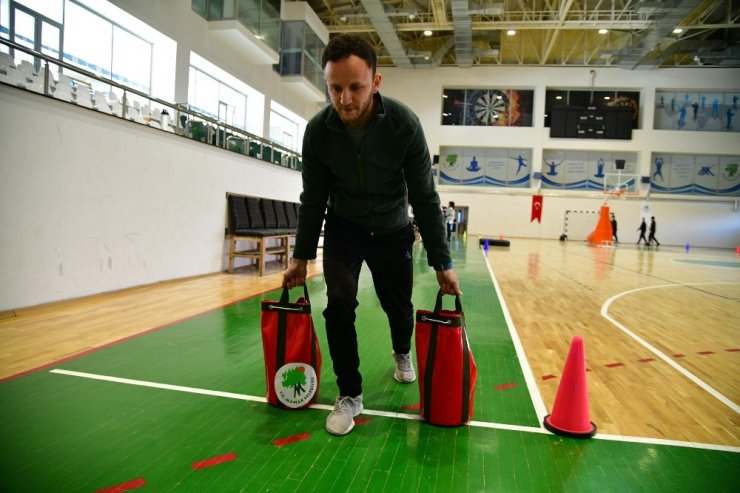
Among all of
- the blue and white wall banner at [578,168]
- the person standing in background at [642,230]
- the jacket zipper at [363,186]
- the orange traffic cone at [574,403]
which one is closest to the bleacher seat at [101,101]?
the jacket zipper at [363,186]

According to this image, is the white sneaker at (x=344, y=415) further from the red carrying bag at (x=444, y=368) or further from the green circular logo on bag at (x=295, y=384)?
the red carrying bag at (x=444, y=368)

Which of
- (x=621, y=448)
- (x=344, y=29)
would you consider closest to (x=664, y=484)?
(x=621, y=448)

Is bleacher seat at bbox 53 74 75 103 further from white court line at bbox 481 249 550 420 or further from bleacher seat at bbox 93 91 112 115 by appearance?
white court line at bbox 481 249 550 420

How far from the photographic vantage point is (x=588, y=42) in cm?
2328

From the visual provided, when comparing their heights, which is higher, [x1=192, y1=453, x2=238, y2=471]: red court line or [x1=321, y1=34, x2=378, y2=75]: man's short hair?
[x1=321, y1=34, x2=378, y2=75]: man's short hair

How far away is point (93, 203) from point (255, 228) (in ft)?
10.5

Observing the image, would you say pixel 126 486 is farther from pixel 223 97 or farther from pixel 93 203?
pixel 223 97

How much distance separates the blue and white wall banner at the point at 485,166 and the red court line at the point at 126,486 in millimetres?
24553

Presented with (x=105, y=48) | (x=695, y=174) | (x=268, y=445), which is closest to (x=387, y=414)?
(x=268, y=445)

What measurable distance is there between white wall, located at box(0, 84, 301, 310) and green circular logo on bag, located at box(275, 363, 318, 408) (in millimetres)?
3155

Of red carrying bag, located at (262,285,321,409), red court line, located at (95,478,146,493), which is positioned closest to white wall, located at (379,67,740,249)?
red carrying bag, located at (262,285,321,409)

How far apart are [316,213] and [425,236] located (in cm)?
54

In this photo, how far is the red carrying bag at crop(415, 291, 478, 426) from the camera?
2172 millimetres

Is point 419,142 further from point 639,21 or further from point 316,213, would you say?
point 639,21
